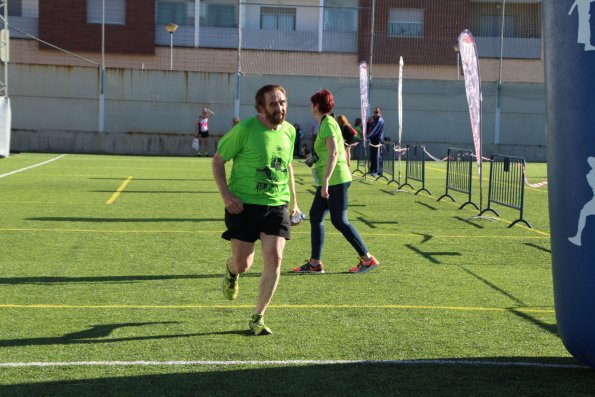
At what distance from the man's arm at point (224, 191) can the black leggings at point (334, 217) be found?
3.10 metres

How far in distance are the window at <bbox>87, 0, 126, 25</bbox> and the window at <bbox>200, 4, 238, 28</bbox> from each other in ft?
12.4

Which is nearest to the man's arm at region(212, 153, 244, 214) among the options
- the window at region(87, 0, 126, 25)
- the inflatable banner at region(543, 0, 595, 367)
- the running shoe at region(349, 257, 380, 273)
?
the inflatable banner at region(543, 0, 595, 367)

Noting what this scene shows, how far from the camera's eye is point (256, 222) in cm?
686

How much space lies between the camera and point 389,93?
37.2m

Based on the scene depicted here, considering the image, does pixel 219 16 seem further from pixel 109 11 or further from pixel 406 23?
pixel 406 23

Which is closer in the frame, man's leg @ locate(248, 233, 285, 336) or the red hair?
man's leg @ locate(248, 233, 285, 336)

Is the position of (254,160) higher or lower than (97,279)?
higher

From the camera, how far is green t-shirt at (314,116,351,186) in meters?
9.53

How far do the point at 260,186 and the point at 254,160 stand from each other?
19 centimetres

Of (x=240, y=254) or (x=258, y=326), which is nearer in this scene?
(x=258, y=326)

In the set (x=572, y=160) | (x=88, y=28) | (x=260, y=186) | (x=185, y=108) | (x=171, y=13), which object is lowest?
(x=260, y=186)

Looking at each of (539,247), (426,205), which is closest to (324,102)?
(539,247)

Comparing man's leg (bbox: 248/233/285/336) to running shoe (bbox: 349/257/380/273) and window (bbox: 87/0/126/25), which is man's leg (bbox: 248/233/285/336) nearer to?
running shoe (bbox: 349/257/380/273)

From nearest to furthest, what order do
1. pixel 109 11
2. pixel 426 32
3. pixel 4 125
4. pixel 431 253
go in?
pixel 431 253 < pixel 4 125 < pixel 426 32 < pixel 109 11
